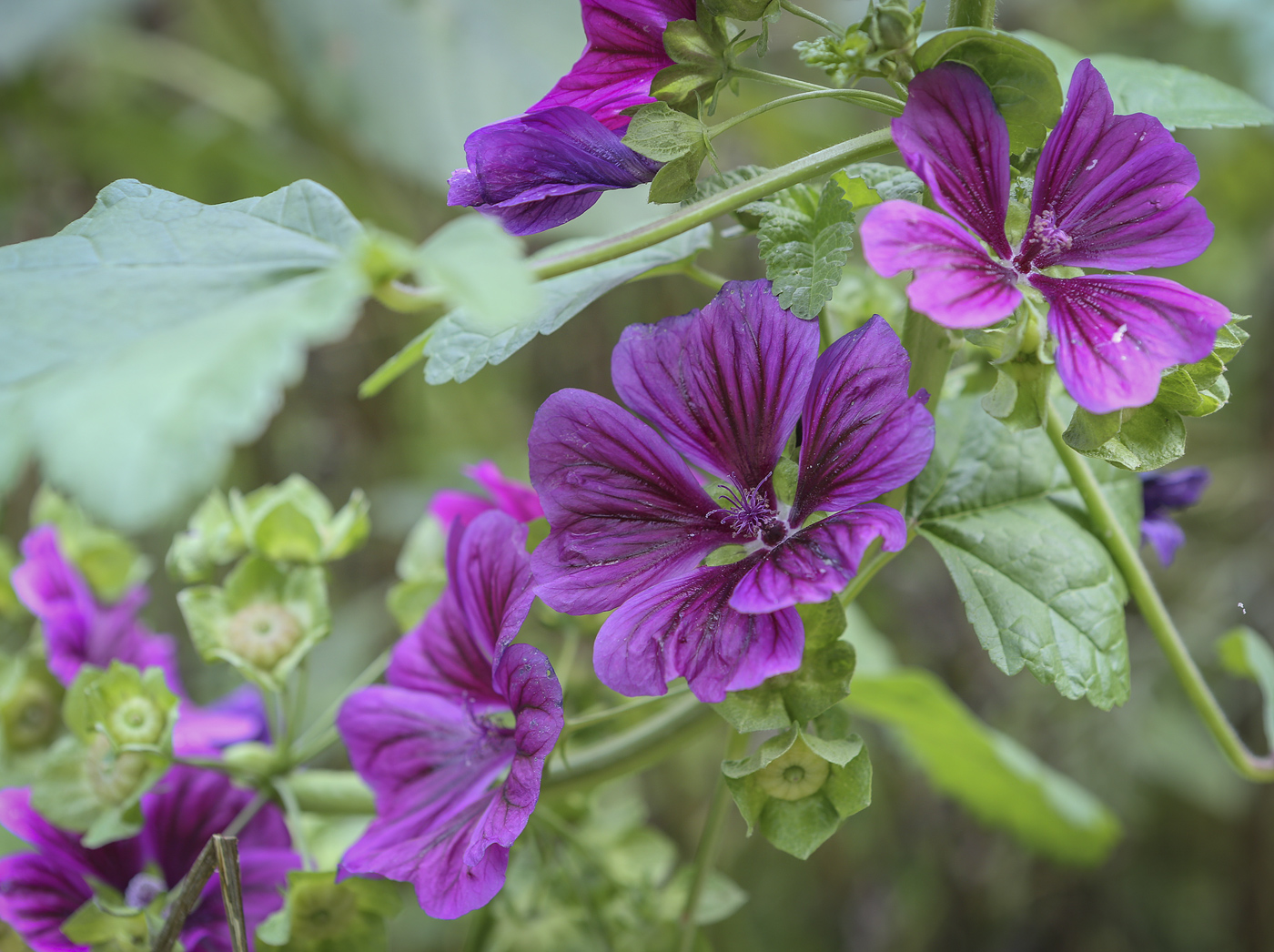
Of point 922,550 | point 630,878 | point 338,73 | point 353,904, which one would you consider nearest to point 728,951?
point 922,550

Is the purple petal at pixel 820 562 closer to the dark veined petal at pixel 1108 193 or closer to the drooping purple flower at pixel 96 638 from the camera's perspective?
the dark veined petal at pixel 1108 193

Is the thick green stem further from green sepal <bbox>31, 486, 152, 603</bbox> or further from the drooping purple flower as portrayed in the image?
green sepal <bbox>31, 486, 152, 603</bbox>

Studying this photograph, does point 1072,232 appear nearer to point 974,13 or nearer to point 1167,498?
point 974,13

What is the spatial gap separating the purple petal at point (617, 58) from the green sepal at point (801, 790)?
0.26 metres

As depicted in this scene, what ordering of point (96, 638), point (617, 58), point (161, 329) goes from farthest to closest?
point (96, 638), point (617, 58), point (161, 329)

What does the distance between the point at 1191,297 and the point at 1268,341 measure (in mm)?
1154

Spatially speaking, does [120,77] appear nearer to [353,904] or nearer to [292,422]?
[292,422]

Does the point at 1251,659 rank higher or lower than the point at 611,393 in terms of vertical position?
higher

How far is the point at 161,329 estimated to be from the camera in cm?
32

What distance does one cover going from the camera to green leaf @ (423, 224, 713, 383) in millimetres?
436

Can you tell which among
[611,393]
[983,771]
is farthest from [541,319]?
[611,393]

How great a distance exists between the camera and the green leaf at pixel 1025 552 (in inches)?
16.7

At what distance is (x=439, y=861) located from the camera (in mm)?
418

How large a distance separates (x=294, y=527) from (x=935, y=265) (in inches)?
14.9
